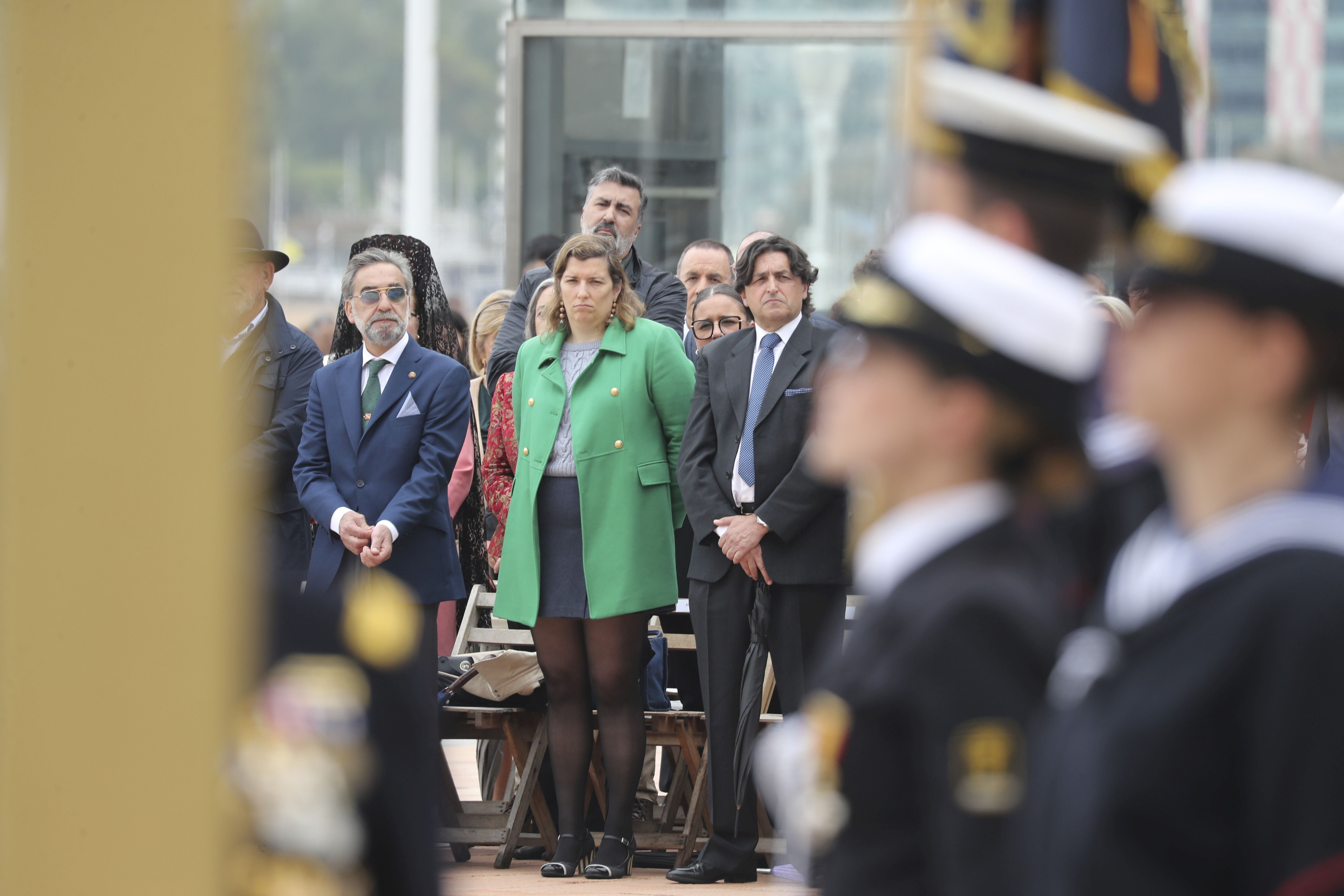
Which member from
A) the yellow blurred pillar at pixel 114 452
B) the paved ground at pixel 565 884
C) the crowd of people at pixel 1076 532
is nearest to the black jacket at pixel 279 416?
the paved ground at pixel 565 884

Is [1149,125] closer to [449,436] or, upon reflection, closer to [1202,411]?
[1202,411]

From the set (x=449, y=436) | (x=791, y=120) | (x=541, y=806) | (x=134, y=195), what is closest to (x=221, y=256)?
(x=134, y=195)

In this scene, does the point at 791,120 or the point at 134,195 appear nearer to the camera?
the point at 134,195

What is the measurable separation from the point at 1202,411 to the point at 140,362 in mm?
857

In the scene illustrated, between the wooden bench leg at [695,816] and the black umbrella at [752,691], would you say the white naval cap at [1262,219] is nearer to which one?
the black umbrella at [752,691]

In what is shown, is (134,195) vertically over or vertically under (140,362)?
over

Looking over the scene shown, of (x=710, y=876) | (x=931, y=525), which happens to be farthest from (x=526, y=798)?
(x=931, y=525)

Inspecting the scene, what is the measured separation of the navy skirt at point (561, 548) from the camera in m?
5.49

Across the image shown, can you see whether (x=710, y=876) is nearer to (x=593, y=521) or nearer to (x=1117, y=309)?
(x=593, y=521)

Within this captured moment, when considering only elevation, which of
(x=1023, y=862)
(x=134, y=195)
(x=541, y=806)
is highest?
(x=134, y=195)

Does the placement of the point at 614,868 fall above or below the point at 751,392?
below

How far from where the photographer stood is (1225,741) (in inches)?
52.4

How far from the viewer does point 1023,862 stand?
4.75ft

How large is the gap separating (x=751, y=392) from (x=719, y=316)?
1179mm
